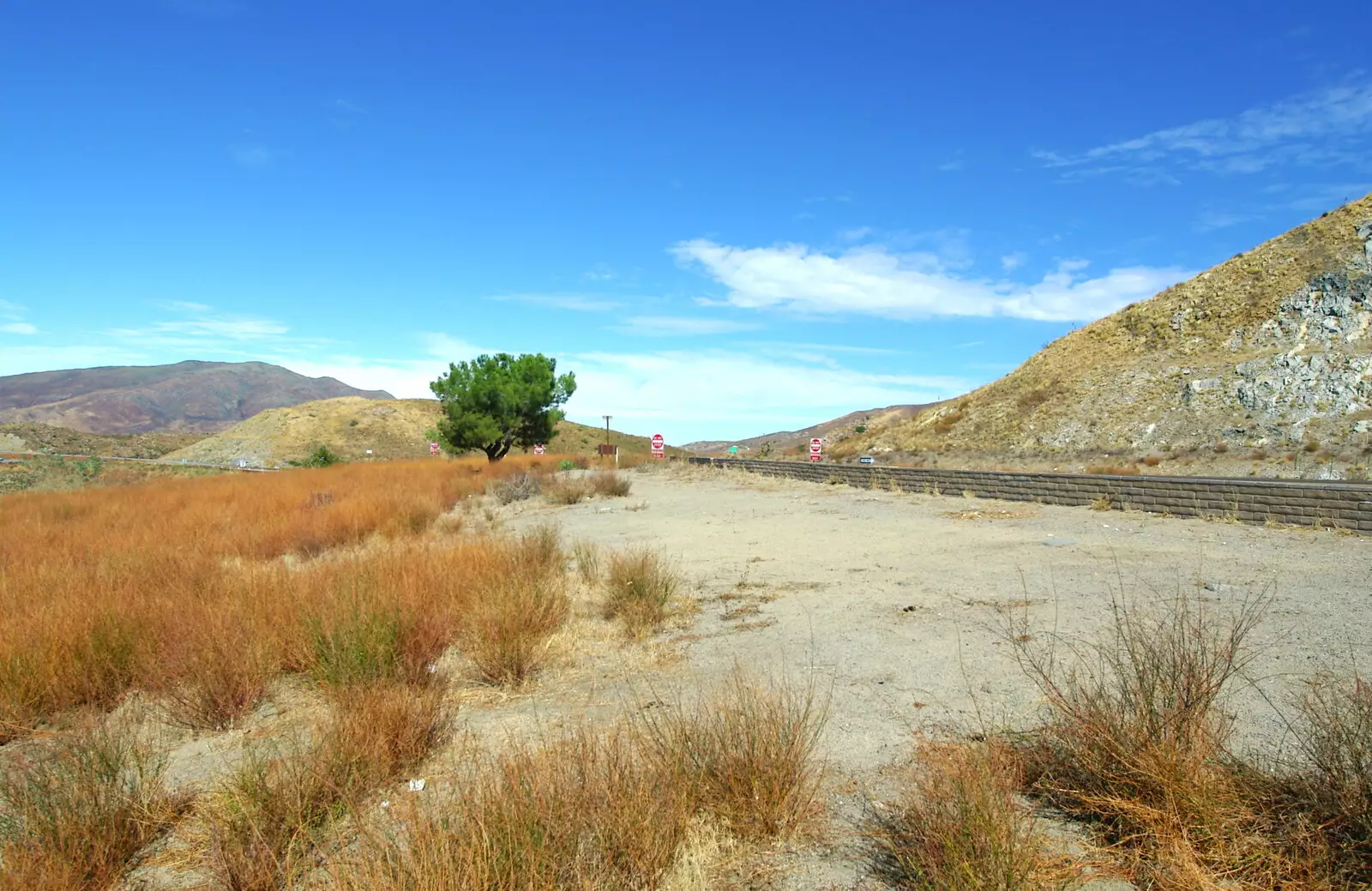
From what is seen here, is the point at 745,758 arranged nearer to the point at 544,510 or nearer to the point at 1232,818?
the point at 1232,818

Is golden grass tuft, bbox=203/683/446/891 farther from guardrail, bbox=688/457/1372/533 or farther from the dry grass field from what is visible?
guardrail, bbox=688/457/1372/533

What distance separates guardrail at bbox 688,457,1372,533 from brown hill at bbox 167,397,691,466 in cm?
6177

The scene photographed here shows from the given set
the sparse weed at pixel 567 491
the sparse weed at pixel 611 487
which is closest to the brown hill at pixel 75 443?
the sparse weed at pixel 567 491

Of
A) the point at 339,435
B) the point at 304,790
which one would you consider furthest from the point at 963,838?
the point at 339,435

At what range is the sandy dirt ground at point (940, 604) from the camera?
4.60 metres

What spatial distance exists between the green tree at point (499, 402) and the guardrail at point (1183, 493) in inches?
1726

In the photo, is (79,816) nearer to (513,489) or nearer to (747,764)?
(747,764)

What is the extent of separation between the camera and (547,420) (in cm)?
6619

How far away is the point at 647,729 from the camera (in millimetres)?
4121

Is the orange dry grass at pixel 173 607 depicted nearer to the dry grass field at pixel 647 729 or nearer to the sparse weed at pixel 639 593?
the dry grass field at pixel 647 729

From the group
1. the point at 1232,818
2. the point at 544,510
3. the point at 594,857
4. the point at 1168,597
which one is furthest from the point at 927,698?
the point at 544,510

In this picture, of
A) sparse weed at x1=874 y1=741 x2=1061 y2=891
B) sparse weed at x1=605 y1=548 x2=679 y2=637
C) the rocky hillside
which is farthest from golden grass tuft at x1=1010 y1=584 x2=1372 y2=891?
the rocky hillside

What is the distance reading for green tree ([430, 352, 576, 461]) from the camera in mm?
61312

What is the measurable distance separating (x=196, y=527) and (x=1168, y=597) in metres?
14.8
